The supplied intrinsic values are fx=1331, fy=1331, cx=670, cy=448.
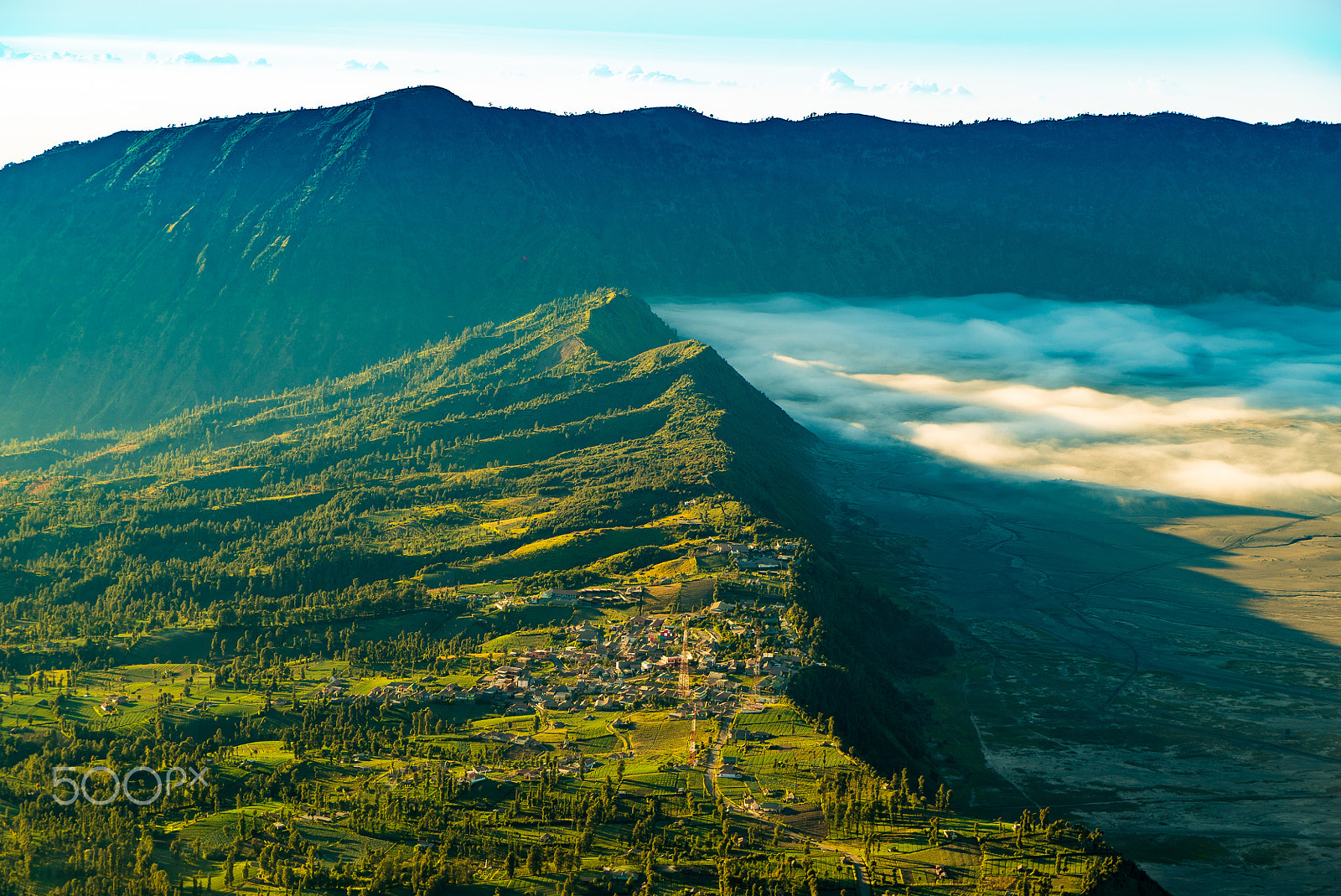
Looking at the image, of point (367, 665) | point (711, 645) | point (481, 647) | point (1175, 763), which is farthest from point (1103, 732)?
point (367, 665)

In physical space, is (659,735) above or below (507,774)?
above

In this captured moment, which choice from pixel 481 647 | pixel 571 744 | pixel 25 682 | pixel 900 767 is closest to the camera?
pixel 571 744

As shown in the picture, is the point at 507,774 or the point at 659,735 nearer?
the point at 507,774

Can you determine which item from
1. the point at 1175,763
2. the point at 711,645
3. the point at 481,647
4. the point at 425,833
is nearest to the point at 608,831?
the point at 425,833

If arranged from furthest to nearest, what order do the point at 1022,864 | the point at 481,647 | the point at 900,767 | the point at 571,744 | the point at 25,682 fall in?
the point at 481,647 < the point at 25,682 < the point at 900,767 < the point at 571,744 < the point at 1022,864

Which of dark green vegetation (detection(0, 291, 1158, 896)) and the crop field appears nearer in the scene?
dark green vegetation (detection(0, 291, 1158, 896))

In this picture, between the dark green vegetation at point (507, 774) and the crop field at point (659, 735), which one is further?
the crop field at point (659, 735)

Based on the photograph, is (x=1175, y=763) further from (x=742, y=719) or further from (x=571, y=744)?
(x=571, y=744)

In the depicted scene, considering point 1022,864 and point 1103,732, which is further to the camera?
point 1103,732

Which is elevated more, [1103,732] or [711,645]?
[711,645]
